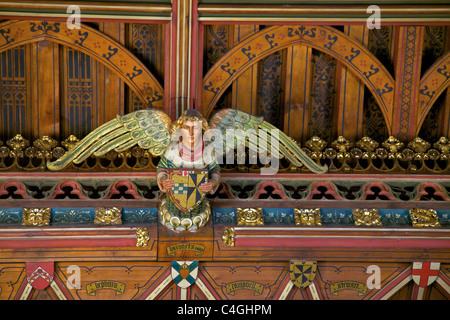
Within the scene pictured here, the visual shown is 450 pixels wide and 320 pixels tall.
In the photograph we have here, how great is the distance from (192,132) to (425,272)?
6.64 feet

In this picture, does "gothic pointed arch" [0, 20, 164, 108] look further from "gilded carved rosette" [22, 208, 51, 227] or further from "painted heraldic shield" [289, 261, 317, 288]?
"painted heraldic shield" [289, 261, 317, 288]

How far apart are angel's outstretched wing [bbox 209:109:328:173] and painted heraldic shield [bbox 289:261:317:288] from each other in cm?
69

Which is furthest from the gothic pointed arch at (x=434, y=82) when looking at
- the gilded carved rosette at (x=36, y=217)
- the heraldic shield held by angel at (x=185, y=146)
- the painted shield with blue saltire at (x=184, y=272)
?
the gilded carved rosette at (x=36, y=217)

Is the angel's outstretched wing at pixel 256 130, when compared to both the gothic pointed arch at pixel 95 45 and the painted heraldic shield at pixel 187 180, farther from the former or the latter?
the gothic pointed arch at pixel 95 45

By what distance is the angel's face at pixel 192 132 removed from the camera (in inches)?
160

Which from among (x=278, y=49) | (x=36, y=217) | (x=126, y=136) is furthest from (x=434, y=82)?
(x=36, y=217)

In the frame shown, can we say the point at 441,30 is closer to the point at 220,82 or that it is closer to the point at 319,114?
the point at 319,114

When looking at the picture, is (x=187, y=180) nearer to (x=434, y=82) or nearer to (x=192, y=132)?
(x=192, y=132)

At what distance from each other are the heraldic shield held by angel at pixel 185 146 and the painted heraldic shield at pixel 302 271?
2.39ft

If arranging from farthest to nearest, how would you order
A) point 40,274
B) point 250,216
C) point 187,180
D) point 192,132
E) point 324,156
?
point 324,156, point 250,216, point 40,274, point 187,180, point 192,132

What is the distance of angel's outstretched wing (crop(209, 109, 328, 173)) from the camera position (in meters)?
4.34

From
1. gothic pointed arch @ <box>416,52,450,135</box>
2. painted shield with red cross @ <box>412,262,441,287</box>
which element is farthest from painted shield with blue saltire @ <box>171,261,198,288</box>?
gothic pointed arch @ <box>416,52,450,135</box>

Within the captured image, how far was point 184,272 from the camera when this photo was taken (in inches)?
174

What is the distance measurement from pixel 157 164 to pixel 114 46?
3.08 feet
